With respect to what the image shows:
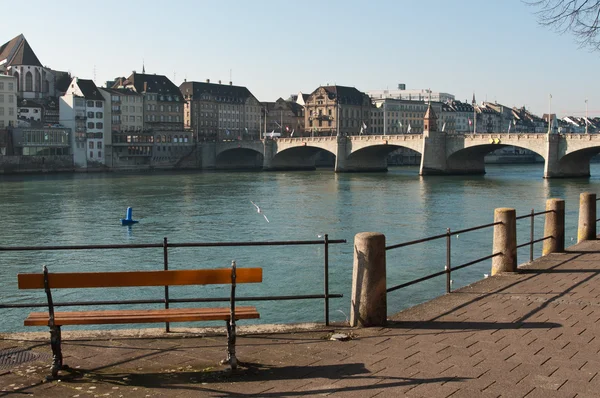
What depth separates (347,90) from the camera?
479 feet

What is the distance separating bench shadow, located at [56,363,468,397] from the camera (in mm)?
5742

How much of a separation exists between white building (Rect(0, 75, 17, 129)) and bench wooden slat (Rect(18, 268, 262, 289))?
304 ft

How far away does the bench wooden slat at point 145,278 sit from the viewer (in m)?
6.24

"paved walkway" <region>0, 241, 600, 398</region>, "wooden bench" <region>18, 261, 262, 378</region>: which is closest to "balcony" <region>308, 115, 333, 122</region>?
"paved walkway" <region>0, 241, 600, 398</region>

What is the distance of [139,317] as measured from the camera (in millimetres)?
6379

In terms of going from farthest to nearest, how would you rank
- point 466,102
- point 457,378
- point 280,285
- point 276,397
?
point 466,102 < point 280,285 < point 457,378 < point 276,397

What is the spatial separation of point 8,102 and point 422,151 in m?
50.0

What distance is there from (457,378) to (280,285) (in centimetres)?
1274

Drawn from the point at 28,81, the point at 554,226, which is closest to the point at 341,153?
the point at 28,81

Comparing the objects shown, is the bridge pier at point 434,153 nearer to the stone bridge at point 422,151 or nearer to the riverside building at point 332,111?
the stone bridge at point 422,151

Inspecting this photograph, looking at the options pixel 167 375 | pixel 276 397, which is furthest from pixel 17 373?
pixel 276 397

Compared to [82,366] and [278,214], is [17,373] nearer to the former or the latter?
[82,366]

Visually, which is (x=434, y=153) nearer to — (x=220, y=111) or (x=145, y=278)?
(x=220, y=111)

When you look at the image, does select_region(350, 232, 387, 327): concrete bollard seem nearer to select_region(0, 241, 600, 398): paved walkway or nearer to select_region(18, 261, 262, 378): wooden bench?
select_region(0, 241, 600, 398): paved walkway
